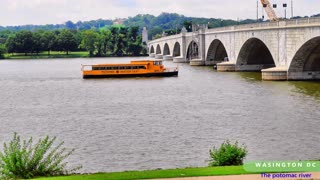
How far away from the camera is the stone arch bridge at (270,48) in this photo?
73.4m

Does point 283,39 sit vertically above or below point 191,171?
above

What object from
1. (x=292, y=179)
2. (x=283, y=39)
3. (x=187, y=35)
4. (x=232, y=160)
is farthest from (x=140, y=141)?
(x=187, y=35)

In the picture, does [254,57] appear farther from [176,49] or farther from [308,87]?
[176,49]

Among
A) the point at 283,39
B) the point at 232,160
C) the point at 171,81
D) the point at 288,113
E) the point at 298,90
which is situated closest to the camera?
the point at 232,160

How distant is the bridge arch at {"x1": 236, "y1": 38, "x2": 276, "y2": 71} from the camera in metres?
102

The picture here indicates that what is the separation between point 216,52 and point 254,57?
28.3 metres

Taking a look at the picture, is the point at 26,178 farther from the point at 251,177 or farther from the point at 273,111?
the point at 273,111

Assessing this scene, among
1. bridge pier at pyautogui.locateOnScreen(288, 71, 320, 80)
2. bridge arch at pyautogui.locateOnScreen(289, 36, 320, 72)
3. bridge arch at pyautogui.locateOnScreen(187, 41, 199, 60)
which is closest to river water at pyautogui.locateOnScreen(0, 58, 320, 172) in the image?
bridge pier at pyautogui.locateOnScreen(288, 71, 320, 80)

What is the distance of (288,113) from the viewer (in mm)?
49719

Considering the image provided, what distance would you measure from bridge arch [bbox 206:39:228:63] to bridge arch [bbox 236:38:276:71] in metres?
24.4

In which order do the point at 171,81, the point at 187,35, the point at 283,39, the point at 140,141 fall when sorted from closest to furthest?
the point at 140,141, the point at 283,39, the point at 171,81, the point at 187,35

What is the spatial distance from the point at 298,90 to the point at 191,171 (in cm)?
4524

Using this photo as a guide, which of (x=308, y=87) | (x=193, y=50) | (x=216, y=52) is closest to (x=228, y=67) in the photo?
(x=216, y=52)

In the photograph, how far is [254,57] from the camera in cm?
10425
